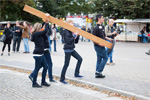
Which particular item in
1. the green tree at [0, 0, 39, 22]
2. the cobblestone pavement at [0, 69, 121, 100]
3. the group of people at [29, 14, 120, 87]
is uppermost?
the green tree at [0, 0, 39, 22]

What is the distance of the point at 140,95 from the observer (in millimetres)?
6191

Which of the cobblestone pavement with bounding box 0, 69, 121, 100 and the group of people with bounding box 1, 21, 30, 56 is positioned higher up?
the group of people with bounding box 1, 21, 30, 56

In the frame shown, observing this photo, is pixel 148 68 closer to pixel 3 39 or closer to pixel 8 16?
pixel 3 39

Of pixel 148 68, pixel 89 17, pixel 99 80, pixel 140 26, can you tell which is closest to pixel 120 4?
pixel 140 26

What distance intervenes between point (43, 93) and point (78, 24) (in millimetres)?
31778

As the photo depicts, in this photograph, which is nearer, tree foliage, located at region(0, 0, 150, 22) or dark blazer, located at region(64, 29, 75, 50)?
dark blazer, located at region(64, 29, 75, 50)

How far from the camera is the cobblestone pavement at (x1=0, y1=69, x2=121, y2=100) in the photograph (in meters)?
6.41

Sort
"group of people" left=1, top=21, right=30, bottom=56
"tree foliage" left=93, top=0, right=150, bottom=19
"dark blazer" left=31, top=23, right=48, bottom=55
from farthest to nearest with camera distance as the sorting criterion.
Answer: "tree foliage" left=93, top=0, right=150, bottom=19 < "group of people" left=1, top=21, right=30, bottom=56 < "dark blazer" left=31, top=23, right=48, bottom=55

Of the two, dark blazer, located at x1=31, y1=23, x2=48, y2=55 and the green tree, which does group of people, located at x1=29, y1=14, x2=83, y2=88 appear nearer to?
dark blazer, located at x1=31, y1=23, x2=48, y2=55

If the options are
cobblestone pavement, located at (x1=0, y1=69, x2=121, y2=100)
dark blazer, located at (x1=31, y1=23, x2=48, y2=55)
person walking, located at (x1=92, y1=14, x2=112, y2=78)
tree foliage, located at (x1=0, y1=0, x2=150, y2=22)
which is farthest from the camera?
tree foliage, located at (x1=0, y1=0, x2=150, y2=22)

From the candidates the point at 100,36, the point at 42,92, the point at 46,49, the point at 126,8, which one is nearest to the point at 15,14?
the point at 126,8

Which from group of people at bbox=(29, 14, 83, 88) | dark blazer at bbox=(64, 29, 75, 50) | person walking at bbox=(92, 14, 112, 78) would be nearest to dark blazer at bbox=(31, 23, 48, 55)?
group of people at bbox=(29, 14, 83, 88)

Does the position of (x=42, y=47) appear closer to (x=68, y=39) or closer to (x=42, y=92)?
(x=68, y=39)

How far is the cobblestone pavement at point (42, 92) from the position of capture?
6.41m
